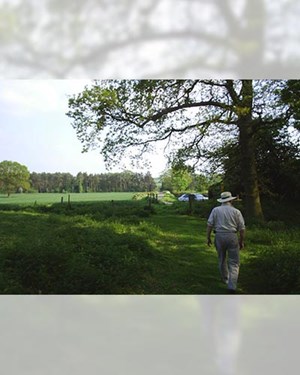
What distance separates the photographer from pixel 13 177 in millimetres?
5488

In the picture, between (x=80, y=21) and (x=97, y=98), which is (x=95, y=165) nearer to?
(x=97, y=98)

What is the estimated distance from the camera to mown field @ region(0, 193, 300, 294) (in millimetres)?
4844

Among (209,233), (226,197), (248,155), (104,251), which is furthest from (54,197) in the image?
(248,155)

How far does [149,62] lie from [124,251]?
2.20 meters

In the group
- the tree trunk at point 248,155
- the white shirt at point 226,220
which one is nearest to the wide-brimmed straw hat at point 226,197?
the white shirt at point 226,220

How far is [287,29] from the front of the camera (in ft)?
15.3

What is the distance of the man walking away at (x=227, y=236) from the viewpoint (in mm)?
4922

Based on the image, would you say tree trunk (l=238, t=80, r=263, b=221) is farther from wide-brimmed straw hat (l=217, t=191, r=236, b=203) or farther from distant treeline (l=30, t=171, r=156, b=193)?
distant treeline (l=30, t=171, r=156, b=193)

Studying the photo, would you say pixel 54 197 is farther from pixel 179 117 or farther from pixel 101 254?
pixel 179 117

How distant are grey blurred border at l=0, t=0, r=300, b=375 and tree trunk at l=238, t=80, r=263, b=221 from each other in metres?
0.53

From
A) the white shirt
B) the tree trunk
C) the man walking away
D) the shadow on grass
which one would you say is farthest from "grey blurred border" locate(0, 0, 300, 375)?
the white shirt

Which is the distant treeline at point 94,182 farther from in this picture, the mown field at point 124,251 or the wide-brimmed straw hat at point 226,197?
the wide-brimmed straw hat at point 226,197
